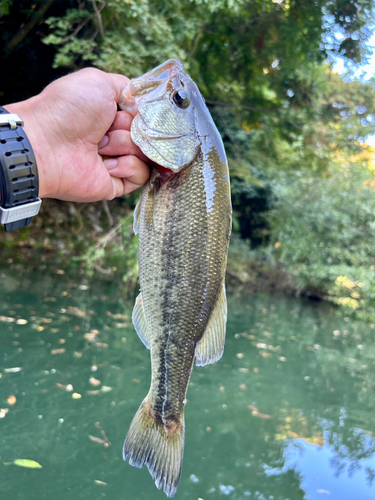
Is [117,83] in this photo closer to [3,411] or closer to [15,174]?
[15,174]

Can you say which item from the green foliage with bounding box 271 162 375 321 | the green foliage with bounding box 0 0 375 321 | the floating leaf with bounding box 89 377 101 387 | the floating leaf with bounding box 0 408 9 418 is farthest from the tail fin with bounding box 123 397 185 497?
the green foliage with bounding box 271 162 375 321

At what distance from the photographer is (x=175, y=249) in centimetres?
175

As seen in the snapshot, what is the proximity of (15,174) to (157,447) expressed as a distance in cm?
138

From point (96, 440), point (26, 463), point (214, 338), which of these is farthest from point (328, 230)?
point (214, 338)

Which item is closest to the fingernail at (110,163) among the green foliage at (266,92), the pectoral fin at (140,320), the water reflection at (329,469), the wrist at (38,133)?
the wrist at (38,133)

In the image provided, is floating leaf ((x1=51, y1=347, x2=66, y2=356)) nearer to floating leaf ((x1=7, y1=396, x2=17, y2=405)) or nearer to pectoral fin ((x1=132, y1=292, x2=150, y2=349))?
floating leaf ((x1=7, y1=396, x2=17, y2=405))

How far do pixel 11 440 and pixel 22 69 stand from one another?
312 inches

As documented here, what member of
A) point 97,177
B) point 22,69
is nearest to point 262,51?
point 22,69

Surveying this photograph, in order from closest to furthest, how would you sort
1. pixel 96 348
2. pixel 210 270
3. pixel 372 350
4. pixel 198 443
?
pixel 210 270
pixel 198 443
pixel 96 348
pixel 372 350

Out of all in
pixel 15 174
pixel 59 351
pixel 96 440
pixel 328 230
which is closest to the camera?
pixel 15 174

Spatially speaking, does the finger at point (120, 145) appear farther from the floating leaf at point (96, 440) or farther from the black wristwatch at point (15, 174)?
the floating leaf at point (96, 440)

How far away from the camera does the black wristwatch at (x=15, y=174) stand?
5.35 ft

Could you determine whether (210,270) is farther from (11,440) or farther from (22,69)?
(22,69)

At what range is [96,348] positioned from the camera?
5469 millimetres
